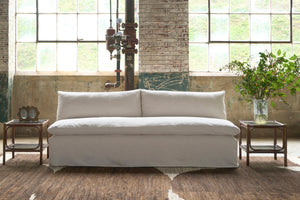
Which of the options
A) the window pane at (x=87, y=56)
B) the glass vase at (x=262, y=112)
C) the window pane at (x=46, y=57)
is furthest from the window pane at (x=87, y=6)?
the glass vase at (x=262, y=112)

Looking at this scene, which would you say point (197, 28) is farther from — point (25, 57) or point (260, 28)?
point (25, 57)

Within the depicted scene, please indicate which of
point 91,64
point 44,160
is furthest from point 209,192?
point 91,64

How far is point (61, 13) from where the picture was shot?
237 inches

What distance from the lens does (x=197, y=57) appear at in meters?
5.96

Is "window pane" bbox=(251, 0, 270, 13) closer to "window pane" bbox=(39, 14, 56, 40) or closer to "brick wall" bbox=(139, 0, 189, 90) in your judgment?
"brick wall" bbox=(139, 0, 189, 90)

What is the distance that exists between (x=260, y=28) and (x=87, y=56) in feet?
10.6

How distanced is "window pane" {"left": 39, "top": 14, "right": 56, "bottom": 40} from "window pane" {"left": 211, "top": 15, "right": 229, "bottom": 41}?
2.95 m

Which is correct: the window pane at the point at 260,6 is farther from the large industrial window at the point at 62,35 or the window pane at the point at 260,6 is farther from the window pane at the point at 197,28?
the large industrial window at the point at 62,35

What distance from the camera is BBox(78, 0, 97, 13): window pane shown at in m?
6.01

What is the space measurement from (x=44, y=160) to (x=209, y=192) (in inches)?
83.2

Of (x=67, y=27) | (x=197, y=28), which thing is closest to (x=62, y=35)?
(x=67, y=27)

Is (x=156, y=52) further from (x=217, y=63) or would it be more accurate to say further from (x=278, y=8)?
(x=278, y=8)

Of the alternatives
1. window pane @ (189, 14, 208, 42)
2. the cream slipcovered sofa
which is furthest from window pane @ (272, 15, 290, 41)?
the cream slipcovered sofa

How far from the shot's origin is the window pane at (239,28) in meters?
5.95
